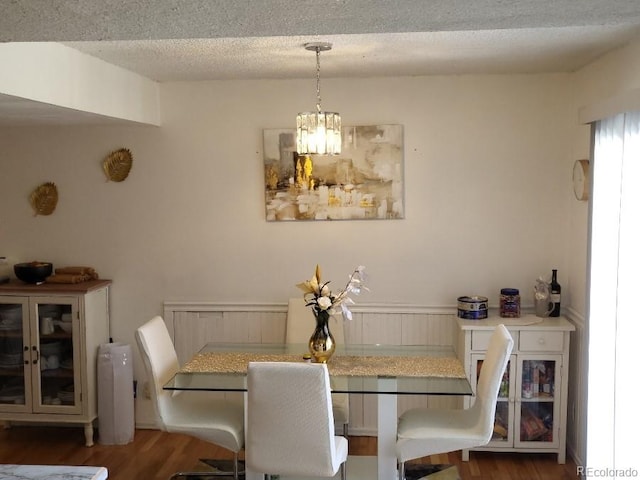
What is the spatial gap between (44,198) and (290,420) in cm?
261

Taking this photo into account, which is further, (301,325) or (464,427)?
(301,325)

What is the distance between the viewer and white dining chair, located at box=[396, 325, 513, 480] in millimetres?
3447

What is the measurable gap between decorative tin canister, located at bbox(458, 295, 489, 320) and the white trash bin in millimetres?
2198

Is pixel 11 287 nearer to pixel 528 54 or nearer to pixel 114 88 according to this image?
pixel 114 88

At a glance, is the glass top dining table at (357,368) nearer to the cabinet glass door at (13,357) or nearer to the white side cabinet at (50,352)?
the white side cabinet at (50,352)

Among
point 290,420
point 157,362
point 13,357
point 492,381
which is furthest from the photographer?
point 13,357

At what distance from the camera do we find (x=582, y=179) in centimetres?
405

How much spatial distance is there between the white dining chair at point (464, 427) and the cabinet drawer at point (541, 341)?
0.58 metres

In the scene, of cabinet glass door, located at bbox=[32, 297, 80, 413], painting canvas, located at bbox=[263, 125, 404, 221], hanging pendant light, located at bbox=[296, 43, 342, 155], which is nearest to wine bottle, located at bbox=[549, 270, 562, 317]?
painting canvas, located at bbox=[263, 125, 404, 221]

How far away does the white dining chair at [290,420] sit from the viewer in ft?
10.0

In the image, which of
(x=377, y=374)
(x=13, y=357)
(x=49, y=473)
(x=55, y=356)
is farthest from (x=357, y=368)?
(x=13, y=357)

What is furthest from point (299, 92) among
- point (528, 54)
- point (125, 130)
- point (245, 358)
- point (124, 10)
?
point (124, 10)

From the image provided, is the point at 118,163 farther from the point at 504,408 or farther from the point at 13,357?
the point at 504,408

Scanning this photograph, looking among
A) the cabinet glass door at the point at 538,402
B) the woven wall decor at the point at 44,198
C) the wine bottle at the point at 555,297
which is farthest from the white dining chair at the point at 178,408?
the wine bottle at the point at 555,297
